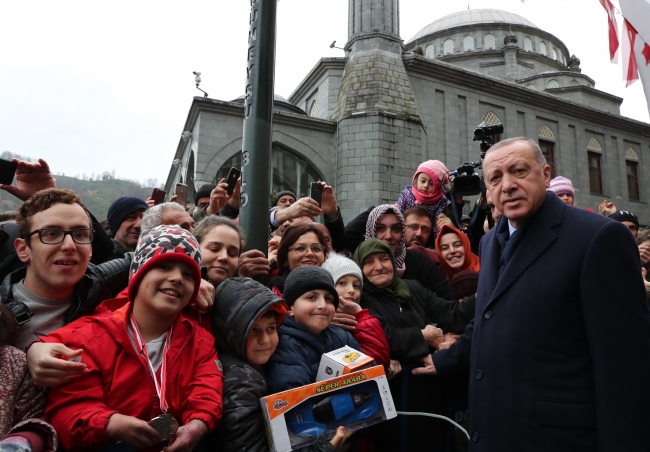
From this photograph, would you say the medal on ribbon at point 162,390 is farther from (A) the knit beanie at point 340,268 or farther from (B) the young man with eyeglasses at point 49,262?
(A) the knit beanie at point 340,268

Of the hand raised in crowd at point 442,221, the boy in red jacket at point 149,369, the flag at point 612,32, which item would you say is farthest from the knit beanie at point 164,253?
the flag at point 612,32

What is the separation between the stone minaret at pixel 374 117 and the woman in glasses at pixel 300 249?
11649 mm

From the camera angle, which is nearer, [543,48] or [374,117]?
[374,117]

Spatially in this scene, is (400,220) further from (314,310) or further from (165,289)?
(165,289)

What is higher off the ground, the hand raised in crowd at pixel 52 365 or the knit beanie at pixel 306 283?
the knit beanie at pixel 306 283

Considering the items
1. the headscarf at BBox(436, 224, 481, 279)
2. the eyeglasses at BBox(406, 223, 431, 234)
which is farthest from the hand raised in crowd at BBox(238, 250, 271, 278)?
the eyeglasses at BBox(406, 223, 431, 234)

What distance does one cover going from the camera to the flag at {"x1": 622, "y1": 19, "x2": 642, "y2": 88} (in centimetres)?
359

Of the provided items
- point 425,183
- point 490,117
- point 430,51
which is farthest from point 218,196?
point 430,51

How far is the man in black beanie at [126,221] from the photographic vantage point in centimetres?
384

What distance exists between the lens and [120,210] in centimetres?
388

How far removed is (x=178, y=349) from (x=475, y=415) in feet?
4.80

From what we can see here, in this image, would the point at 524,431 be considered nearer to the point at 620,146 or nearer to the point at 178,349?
the point at 178,349

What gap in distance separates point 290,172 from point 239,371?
1390cm

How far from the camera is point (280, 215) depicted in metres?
4.16
